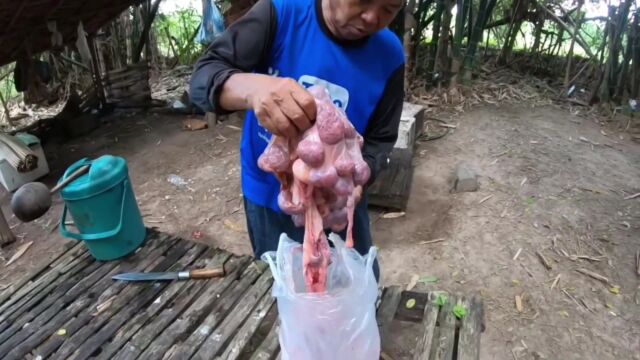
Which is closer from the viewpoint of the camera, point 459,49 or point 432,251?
point 432,251

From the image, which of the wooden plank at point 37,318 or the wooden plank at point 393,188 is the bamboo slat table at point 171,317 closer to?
the wooden plank at point 37,318

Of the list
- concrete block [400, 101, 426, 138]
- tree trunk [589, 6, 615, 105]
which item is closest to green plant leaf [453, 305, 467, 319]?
concrete block [400, 101, 426, 138]

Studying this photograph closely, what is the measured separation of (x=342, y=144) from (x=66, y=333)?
1.53 m

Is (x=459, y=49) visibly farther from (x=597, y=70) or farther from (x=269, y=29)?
(x=269, y=29)

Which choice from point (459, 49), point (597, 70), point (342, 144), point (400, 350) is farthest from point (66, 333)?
point (597, 70)

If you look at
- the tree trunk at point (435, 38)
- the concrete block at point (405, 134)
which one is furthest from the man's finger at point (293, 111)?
the tree trunk at point (435, 38)

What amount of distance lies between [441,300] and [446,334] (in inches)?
8.1

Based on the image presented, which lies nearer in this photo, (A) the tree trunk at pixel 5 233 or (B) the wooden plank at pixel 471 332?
(B) the wooden plank at pixel 471 332

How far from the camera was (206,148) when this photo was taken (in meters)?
5.43

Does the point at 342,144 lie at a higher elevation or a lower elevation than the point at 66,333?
higher

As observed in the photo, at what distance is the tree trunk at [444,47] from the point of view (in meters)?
5.73

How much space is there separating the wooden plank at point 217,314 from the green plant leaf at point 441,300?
0.82 m

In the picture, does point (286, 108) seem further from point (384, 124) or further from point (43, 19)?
point (43, 19)

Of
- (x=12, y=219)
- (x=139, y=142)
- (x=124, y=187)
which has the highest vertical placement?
(x=124, y=187)
